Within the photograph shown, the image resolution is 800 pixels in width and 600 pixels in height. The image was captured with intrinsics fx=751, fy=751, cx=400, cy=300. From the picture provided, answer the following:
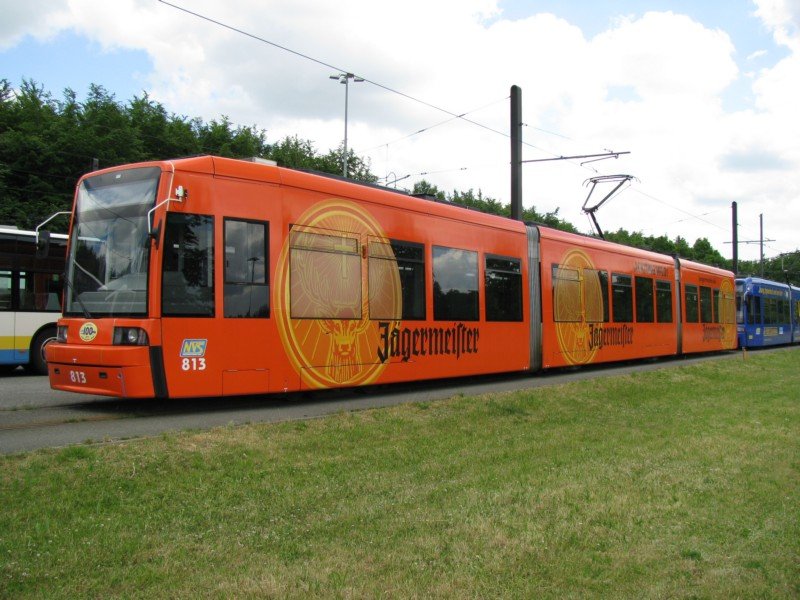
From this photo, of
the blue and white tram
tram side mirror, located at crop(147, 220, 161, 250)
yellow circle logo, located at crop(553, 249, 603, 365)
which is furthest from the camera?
the blue and white tram

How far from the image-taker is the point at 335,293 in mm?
11422

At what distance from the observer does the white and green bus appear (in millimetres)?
16062

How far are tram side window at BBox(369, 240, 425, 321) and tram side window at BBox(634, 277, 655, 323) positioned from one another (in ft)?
35.4

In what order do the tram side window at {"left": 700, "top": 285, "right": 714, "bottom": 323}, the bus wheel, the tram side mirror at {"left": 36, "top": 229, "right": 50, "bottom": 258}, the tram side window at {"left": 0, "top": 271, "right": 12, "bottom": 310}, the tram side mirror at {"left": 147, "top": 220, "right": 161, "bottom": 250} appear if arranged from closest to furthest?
1. the tram side mirror at {"left": 147, "top": 220, "right": 161, "bottom": 250}
2. the tram side mirror at {"left": 36, "top": 229, "right": 50, "bottom": 258}
3. the tram side window at {"left": 0, "top": 271, "right": 12, "bottom": 310}
4. the bus wheel
5. the tram side window at {"left": 700, "top": 285, "right": 714, "bottom": 323}

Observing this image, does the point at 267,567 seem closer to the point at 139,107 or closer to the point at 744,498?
the point at 744,498

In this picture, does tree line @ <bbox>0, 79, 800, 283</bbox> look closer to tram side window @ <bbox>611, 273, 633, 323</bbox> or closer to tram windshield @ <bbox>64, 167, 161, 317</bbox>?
tram side window @ <bbox>611, 273, 633, 323</bbox>

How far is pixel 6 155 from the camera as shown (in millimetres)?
29344

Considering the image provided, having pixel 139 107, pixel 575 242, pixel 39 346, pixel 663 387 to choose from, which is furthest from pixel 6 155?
pixel 663 387

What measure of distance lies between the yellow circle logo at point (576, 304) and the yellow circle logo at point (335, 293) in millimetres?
6457

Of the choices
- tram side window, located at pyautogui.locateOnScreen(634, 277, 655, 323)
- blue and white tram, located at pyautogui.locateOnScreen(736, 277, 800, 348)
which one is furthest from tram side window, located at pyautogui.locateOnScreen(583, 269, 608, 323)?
blue and white tram, located at pyautogui.locateOnScreen(736, 277, 800, 348)

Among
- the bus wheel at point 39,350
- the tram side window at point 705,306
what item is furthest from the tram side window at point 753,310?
the bus wheel at point 39,350

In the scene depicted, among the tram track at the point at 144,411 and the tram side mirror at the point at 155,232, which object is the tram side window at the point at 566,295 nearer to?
the tram track at the point at 144,411

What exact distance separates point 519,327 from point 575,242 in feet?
12.6

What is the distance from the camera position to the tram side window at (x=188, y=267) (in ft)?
31.0
